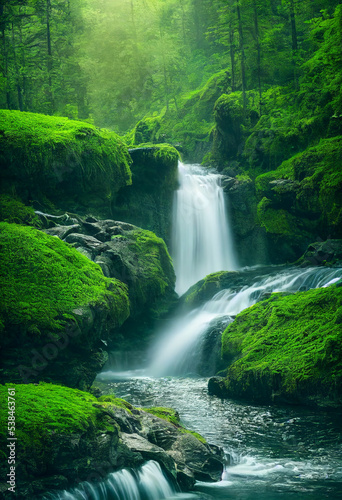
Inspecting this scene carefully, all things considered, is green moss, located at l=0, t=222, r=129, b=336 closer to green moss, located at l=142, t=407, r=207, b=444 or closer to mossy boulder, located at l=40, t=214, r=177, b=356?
green moss, located at l=142, t=407, r=207, b=444

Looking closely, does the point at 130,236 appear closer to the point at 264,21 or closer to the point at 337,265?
the point at 337,265

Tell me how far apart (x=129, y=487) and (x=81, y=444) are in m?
0.87

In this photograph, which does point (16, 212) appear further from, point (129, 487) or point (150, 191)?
point (129, 487)

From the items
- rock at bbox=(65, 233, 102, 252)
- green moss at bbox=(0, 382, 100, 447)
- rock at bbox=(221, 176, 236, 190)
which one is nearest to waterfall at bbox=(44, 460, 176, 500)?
green moss at bbox=(0, 382, 100, 447)

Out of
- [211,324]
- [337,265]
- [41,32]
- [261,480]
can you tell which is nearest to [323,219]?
[337,265]

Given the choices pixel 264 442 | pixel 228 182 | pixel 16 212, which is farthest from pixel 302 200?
pixel 264 442

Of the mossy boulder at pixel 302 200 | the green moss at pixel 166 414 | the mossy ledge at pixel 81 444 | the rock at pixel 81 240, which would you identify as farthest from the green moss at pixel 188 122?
the mossy ledge at pixel 81 444

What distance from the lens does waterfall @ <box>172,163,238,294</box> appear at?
69.6 feet

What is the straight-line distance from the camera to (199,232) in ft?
71.4

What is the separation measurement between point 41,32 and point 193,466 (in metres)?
26.8

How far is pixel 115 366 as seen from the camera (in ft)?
48.1

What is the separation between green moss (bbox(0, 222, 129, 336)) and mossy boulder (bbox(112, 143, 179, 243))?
9.55 metres

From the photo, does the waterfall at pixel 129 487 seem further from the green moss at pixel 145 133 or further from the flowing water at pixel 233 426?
the green moss at pixel 145 133

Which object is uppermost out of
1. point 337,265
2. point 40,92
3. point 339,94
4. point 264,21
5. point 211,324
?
point 264,21
